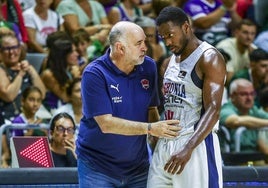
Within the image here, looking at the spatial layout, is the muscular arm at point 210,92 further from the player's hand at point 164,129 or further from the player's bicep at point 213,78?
the player's hand at point 164,129

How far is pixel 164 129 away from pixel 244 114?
396cm

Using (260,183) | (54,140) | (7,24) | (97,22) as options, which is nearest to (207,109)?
(260,183)

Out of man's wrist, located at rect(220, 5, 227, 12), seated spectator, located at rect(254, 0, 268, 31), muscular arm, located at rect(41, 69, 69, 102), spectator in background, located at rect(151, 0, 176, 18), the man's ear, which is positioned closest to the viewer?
the man's ear

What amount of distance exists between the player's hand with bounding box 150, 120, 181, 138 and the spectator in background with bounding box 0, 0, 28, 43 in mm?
5009

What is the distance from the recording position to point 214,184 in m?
5.88

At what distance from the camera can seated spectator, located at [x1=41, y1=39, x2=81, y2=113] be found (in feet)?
32.0

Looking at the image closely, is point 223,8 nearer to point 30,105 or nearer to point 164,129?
point 30,105

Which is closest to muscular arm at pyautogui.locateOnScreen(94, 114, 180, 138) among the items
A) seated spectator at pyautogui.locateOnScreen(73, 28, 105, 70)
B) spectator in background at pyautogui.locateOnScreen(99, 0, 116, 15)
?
seated spectator at pyautogui.locateOnScreen(73, 28, 105, 70)

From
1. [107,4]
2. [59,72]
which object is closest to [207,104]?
[59,72]

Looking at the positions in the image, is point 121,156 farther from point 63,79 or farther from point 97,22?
point 97,22

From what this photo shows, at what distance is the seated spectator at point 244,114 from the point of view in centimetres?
918

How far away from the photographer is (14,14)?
10.6 metres

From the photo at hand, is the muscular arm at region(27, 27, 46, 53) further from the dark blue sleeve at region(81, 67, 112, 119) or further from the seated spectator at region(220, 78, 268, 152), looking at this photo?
the dark blue sleeve at region(81, 67, 112, 119)

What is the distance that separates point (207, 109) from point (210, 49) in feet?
1.36
